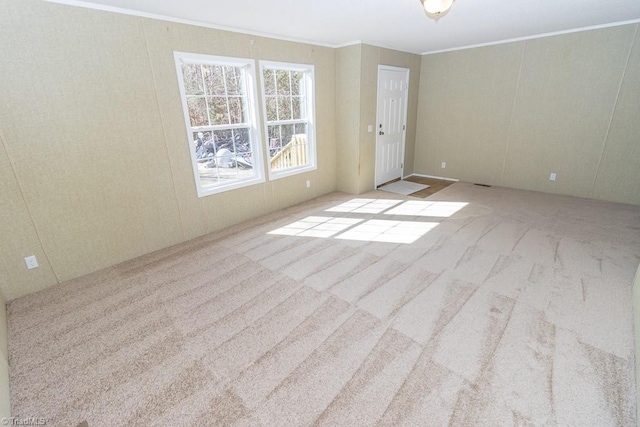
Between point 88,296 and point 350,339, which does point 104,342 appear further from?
point 350,339

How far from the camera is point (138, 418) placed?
151 centimetres

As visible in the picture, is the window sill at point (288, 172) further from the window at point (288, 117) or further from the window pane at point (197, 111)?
the window pane at point (197, 111)

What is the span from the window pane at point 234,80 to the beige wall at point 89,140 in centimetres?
21

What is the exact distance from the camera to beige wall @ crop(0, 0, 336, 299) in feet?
7.63

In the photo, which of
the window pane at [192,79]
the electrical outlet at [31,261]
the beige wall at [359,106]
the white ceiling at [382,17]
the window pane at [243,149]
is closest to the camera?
the electrical outlet at [31,261]

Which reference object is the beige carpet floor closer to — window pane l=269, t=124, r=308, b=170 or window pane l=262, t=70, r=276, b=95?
window pane l=269, t=124, r=308, b=170

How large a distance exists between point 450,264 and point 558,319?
91 cm

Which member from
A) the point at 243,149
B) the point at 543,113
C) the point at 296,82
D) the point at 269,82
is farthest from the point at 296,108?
the point at 543,113

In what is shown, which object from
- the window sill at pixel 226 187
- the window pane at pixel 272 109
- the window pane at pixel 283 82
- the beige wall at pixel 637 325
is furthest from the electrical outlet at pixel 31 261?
the beige wall at pixel 637 325

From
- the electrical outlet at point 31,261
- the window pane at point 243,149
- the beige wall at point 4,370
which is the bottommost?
the beige wall at point 4,370

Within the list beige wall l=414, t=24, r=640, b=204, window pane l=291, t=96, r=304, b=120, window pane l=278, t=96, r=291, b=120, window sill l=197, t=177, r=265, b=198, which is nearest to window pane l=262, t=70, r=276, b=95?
window pane l=278, t=96, r=291, b=120

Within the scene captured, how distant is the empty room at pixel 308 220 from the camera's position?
5.47 feet

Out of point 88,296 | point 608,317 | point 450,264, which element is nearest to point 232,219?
point 88,296

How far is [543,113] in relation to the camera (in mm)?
4562
